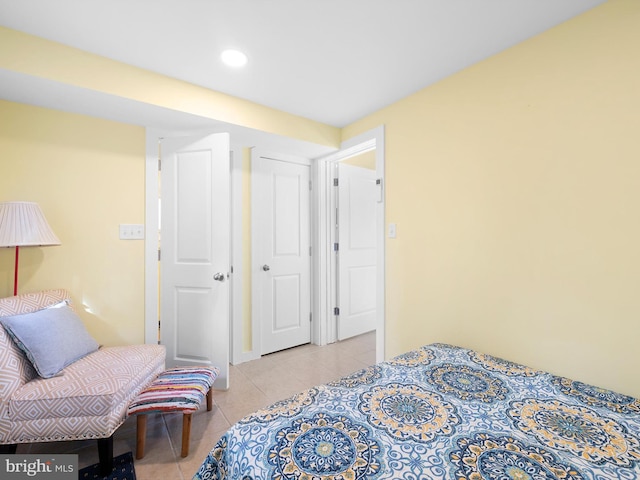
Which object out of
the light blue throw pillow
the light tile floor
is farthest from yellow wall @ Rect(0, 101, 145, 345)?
the light tile floor

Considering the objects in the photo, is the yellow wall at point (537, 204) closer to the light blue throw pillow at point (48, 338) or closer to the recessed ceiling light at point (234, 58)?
the recessed ceiling light at point (234, 58)

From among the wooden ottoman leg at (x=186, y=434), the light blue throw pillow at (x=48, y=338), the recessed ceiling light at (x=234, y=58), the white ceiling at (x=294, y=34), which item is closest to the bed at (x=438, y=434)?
the wooden ottoman leg at (x=186, y=434)

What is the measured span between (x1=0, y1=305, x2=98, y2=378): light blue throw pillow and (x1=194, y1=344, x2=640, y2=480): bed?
1.17 metres

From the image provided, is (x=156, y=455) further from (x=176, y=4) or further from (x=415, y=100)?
(x=415, y=100)

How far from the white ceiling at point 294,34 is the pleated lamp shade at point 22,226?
2.30 feet

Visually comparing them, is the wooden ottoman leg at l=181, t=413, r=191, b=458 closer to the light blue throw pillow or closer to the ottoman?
the ottoman

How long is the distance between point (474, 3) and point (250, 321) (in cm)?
282

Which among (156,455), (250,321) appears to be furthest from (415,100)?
(156,455)

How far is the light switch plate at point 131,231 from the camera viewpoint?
2236mm

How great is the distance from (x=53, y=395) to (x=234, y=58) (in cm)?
203

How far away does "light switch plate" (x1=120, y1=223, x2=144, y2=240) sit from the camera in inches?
88.0

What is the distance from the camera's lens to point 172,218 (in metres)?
2.37

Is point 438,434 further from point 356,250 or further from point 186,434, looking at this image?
point 356,250

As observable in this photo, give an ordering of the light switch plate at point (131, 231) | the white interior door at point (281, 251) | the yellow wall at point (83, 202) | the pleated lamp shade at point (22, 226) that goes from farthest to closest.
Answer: the white interior door at point (281, 251) < the light switch plate at point (131, 231) < the yellow wall at point (83, 202) < the pleated lamp shade at point (22, 226)
